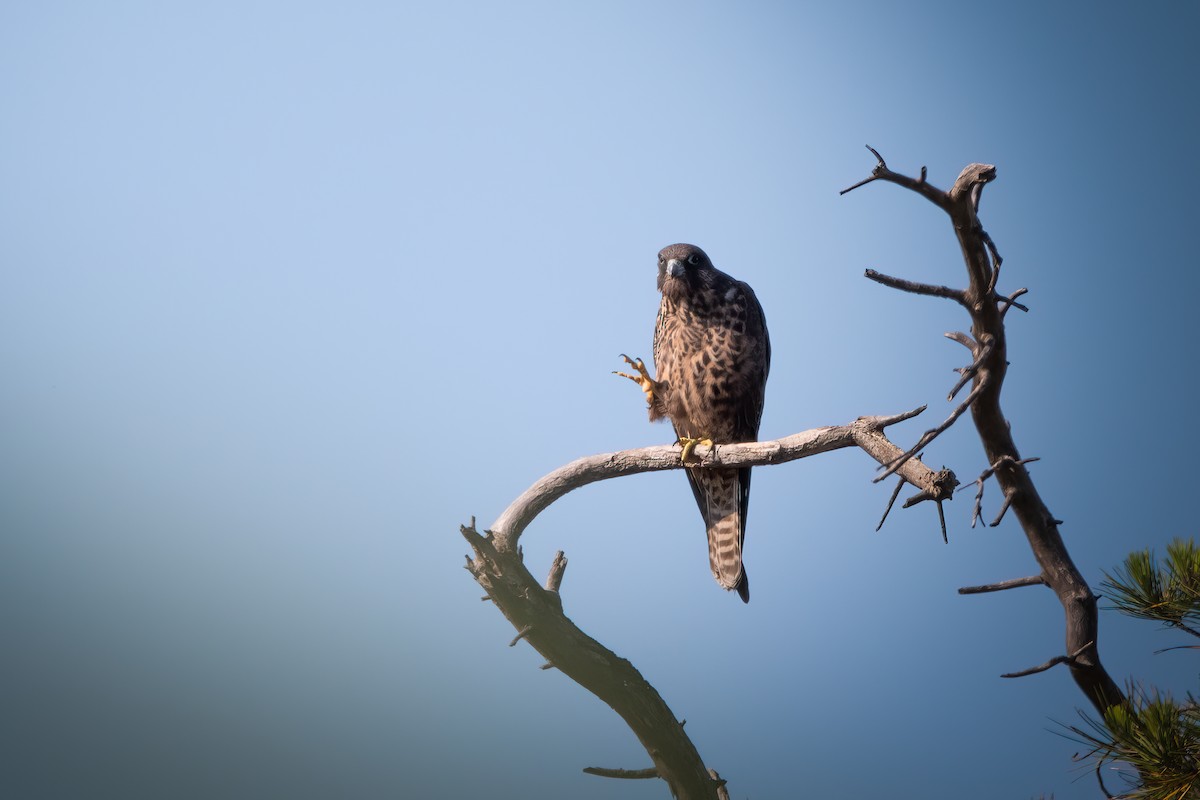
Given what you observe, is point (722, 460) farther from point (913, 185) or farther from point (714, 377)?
point (913, 185)

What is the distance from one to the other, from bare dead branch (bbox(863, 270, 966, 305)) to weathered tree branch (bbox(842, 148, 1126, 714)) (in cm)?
3

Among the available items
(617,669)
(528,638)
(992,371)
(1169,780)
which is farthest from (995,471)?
(528,638)

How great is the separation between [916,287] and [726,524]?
160 centimetres

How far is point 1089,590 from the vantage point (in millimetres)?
2277

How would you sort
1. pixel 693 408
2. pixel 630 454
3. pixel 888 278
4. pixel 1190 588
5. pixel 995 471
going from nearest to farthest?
pixel 1190 588 < pixel 888 278 < pixel 995 471 < pixel 630 454 < pixel 693 408

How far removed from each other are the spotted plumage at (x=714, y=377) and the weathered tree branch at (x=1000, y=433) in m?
1.18

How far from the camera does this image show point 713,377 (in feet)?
11.1

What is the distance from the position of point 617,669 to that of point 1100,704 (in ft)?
5.11

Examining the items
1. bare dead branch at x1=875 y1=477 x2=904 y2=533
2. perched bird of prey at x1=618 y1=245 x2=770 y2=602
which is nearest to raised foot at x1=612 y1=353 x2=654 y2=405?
perched bird of prey at x1=618 y1=245 x2=770 y2=602

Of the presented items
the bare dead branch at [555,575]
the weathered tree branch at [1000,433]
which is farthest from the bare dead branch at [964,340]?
the bare dead branch at [555,575]

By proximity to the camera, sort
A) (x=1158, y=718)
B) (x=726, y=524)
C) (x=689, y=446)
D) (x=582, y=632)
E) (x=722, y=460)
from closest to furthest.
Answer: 1. (x=1158, y=718)
2. (x=722, y=460)
3. (x=689, y=446)
4. (x=582, y=632)
5. (x=726, y=524)

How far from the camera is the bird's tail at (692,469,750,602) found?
11.4 ft

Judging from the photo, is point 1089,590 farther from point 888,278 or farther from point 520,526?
point 520,526

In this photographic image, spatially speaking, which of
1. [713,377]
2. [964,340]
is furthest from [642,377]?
[964,340]
